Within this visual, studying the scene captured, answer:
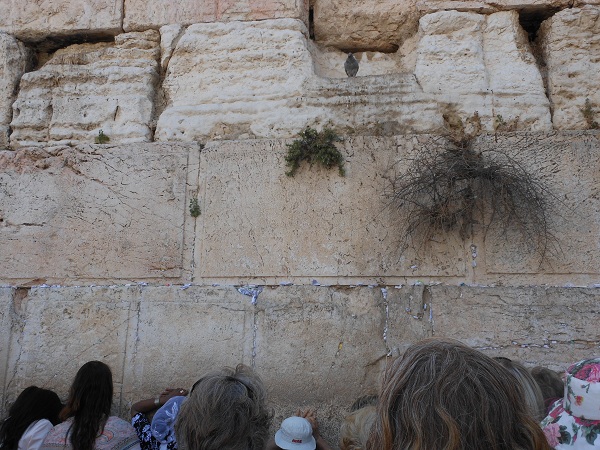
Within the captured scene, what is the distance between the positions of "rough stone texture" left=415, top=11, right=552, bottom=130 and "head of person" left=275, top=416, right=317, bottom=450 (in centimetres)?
246

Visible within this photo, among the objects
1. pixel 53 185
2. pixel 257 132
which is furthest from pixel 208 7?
pixel 53 185

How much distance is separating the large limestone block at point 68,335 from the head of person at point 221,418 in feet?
5.95

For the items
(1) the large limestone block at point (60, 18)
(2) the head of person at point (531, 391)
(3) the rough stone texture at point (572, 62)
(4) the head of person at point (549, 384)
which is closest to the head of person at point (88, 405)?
(2) the head of person at point (531, 391)

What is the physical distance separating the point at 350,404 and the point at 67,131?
2.87 meters

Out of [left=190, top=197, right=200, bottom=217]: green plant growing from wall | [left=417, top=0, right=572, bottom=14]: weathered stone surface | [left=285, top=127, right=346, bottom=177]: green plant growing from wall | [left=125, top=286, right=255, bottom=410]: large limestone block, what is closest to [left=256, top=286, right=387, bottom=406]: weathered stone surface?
[left=125, top=286, right=255, bottom=410]: large limestone block

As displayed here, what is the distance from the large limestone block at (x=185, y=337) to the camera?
12.6 ft

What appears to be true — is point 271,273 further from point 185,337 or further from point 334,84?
point 334,84

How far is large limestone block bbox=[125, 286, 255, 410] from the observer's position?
385 centimetres

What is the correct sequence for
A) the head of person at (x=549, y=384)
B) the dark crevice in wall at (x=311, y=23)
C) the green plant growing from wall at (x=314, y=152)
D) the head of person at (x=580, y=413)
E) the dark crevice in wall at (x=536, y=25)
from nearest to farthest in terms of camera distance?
the head of person at (x=580, y=413)
the head of person at (x=549, y=384)
the green plant growing from wall at (x=314, y=152)
the dark crevice in wall at (x=536, y=25)
the dark crevice in wall at (x=311, y=23)

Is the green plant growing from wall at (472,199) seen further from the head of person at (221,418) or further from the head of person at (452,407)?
the head of person at (452,407)

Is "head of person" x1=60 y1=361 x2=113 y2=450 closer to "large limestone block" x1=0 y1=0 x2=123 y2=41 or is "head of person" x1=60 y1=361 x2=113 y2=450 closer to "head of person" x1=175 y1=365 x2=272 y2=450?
"head of person" x1=175 y1=365 x2=272 y2=450

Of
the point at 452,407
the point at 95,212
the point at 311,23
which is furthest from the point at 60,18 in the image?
the point at 452,407

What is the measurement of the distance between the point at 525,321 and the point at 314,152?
5.67 feet

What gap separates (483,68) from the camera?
432 centimetres
